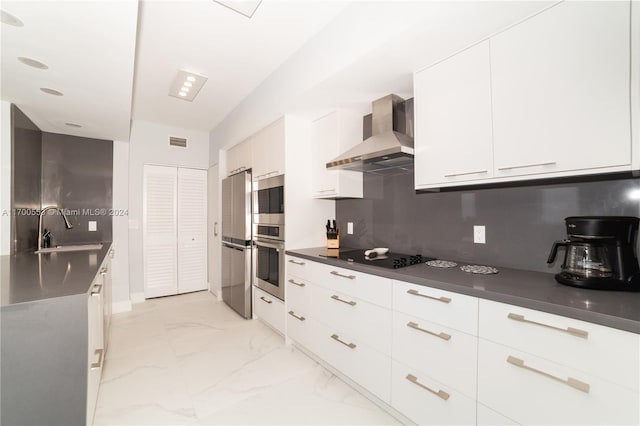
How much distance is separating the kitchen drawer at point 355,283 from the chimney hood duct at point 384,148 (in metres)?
0.85

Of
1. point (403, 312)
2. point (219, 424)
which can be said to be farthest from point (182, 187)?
point (403, 312)

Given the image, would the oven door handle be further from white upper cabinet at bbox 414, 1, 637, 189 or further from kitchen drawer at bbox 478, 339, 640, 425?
kitchen drawer at bbox 478, 339, 640, 425

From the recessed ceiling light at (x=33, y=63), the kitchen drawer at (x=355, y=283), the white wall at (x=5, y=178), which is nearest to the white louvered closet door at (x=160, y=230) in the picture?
the white wall at (x=5, y=178)

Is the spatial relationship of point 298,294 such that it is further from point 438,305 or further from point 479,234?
point 479,234

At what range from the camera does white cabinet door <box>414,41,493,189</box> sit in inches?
59.9

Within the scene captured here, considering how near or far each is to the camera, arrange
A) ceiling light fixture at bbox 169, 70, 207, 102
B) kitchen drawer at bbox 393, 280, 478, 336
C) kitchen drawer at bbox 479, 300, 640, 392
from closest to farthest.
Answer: kitchen drawer at bbox 479, 300, 640, 392 < kitchen drawer at bbox 393, 280, 478, 336 < ceiling light fixture at bbox 169, 70, 207, 102

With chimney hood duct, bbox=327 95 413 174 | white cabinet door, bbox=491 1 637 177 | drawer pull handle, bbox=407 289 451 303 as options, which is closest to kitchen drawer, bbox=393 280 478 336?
drawer pull handle, bbox=407 289 451 303

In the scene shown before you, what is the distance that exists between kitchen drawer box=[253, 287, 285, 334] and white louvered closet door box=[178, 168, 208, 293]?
1.73 meters

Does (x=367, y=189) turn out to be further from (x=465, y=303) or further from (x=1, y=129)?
(x=1, y=129)

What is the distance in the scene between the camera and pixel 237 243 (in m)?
3.49

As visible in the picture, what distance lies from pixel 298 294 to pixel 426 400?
4.21ft

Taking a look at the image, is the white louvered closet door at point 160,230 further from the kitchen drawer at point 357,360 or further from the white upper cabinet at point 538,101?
the white upper cabinet at point 538,101

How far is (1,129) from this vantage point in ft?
7.85

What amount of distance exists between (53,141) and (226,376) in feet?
11.5
